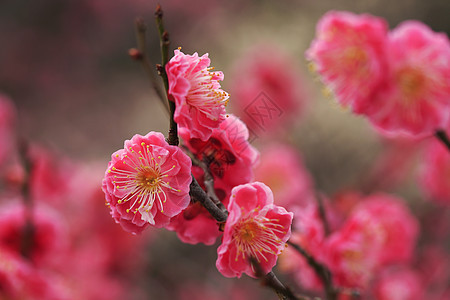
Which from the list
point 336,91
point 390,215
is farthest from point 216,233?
point 390,215

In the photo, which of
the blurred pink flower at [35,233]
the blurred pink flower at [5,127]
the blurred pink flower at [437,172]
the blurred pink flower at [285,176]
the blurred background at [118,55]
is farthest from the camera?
the blurred background at [118,55]

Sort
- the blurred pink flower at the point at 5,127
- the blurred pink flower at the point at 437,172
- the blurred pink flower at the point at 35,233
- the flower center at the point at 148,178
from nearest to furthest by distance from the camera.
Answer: the flower center at the point at 148,178 < the blurred pink flower at the point at 35,233 < the blurred pink flower at the point at 437,172 < the blurred pink flower at the point at 5,127

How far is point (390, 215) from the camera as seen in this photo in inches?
52.1

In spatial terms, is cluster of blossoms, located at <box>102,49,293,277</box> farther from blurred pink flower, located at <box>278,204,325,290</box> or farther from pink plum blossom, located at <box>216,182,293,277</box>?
blurred pink flower, located at <box>278,204,325,290</box>

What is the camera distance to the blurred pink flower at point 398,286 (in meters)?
1.34

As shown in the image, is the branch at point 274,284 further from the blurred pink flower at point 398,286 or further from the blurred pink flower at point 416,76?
the blurred pink flower at point 398,286

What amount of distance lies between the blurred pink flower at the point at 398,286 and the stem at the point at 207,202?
2.98ft

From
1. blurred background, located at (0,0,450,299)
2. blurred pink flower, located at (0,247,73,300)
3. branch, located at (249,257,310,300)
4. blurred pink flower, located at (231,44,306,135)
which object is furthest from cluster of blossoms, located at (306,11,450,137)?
blurred background, located at (0,0,450,299)

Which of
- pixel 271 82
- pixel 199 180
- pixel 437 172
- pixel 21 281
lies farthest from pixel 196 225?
pixel 271 82

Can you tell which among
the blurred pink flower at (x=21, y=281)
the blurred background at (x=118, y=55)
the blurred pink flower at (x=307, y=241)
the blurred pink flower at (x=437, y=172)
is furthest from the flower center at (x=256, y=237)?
the blurred background at (x=118, y=55)

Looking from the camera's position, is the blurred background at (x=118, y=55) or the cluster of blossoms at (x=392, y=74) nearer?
the cluster of blossoms at (x=392, y=74)

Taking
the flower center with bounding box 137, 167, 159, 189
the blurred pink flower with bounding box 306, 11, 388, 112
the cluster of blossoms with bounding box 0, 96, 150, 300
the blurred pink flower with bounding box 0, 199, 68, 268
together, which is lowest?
the cluster of blossoms with bounding box 0, 96, 150, 300

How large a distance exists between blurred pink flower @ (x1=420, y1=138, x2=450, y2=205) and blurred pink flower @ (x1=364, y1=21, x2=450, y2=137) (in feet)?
1.52

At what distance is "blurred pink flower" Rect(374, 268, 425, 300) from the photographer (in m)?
1.34
